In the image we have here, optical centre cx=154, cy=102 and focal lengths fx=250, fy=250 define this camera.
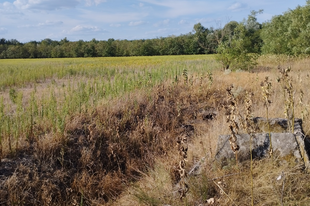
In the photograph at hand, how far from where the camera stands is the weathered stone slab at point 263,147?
3.12 meters

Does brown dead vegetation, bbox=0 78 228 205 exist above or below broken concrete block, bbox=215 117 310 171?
below

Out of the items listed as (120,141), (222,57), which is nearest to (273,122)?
(120,141)

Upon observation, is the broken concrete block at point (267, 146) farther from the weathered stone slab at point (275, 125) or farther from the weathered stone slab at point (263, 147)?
the weathered stone slab at point (275, 125)

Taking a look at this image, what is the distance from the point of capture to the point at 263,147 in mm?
3238

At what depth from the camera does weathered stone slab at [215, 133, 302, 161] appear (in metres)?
3.12

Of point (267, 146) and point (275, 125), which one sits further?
point (275, 125)

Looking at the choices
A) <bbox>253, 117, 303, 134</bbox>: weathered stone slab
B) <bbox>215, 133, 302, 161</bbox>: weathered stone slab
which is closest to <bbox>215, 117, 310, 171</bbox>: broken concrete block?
<bbox>215, 133, 302, 161</bbox>: weathered stone slab

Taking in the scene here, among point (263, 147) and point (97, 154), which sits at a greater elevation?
point (263, 147)

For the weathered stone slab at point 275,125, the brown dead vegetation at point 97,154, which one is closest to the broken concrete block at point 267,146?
the weathered stone slab at point 275,125

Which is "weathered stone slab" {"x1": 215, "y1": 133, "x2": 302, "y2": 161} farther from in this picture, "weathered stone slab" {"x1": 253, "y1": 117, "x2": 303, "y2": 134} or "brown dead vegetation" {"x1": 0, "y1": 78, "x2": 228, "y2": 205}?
"brown dead vegetation" {"x1": 0, "y1": 78, "x2": 228, "y2": 205}

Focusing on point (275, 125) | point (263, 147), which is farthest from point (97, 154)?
point (275, 125)

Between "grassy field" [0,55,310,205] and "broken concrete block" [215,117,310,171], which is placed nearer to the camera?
"grassy field" [0,55,310,205]

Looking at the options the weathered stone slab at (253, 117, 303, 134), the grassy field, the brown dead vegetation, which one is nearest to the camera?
the grassy field

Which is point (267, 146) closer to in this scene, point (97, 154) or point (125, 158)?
point (125, 158)
